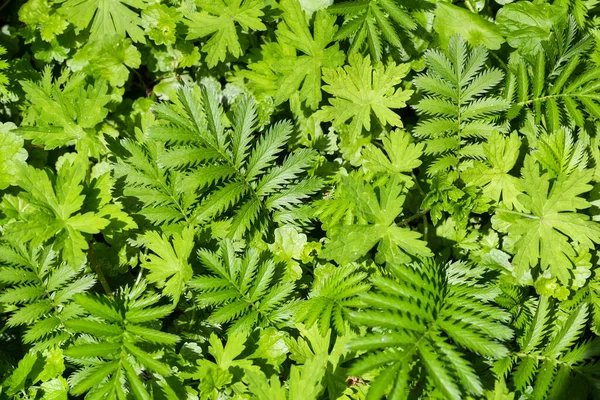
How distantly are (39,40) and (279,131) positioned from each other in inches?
64.1

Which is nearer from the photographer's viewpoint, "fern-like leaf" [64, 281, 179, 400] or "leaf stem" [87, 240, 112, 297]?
"fern-like leaf" [64, 281, 179, 400]

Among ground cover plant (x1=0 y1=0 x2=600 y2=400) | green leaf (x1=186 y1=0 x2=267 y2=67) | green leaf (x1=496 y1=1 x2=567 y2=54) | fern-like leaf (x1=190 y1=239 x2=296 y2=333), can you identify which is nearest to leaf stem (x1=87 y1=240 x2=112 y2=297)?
ground cover plant (x1=0 y1=0 x2=600 y2=400)

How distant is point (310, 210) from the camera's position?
2.79 metres

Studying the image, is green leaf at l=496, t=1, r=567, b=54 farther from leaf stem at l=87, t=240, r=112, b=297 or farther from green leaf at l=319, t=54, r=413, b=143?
leaf stem at l=87, t=240, r=112, b=297

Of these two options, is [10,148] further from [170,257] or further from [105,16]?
[170,257]

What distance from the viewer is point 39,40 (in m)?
3.26

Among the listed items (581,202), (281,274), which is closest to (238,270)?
(281,274)

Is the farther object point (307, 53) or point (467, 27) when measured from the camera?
point (467, 27)

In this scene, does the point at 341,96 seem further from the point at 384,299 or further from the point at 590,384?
the point at 590,384

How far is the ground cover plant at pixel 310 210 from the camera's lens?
2.42 meters

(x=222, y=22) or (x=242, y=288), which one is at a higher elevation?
(x=222, y=22)

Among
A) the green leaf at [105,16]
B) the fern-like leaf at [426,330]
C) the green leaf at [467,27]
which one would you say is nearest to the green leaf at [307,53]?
the green leaf at [467,27]

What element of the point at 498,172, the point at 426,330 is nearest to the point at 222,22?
the point at 498,172

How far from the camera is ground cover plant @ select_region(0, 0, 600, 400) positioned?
7.95 feet
